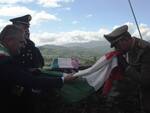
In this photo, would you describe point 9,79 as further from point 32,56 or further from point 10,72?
point 32,56

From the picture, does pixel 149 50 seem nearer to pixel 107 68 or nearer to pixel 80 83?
pixel 107 68

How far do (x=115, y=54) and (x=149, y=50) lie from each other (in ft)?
2.14

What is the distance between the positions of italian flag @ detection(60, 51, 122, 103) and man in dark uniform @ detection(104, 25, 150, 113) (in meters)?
0.28

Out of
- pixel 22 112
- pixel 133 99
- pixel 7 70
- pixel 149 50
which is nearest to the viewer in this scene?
pixel 7 70

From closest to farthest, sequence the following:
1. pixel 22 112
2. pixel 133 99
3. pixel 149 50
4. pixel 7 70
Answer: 1. pixel 7 70
2. pixel 22 112
3. pixel 149 50
4. pixel 133 99

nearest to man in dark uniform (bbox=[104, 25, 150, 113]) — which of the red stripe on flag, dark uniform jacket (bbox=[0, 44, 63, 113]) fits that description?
the red stripe on flag

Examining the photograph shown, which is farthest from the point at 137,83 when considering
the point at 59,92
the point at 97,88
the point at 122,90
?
the point at 59,92

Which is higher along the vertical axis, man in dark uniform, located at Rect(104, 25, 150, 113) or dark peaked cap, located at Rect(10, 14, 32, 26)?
dark peaked cap, located at Rect(10, 14, 32, 26)

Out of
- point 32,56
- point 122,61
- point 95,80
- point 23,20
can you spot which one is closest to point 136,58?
point 122,61

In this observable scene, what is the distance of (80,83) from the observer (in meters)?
6.36

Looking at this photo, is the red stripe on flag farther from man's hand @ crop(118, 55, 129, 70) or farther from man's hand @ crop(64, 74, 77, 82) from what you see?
man's hand @ crop(64, 74, 77, 82)

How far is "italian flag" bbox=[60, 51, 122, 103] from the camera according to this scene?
622 cm

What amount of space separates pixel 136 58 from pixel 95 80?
956mm

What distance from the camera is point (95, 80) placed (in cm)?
642
